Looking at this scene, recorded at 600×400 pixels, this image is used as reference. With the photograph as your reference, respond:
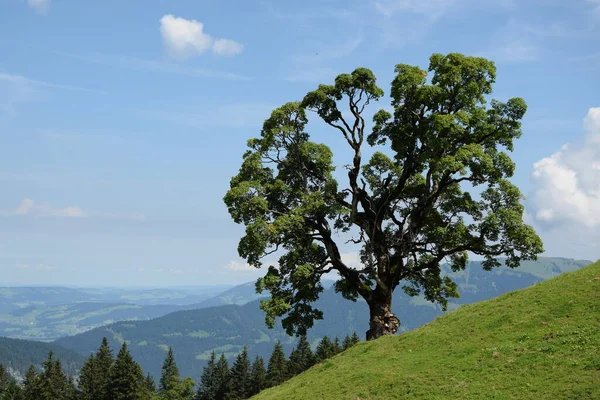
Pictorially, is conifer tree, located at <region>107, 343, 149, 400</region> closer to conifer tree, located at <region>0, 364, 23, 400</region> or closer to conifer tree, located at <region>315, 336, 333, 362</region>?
conifer tree, located at <region>0, 364, 23, 400</region>

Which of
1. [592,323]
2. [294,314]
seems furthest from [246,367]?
[592,323]

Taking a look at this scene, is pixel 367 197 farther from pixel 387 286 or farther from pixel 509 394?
pixel 509 394

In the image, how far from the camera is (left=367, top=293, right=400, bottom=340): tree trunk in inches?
1469

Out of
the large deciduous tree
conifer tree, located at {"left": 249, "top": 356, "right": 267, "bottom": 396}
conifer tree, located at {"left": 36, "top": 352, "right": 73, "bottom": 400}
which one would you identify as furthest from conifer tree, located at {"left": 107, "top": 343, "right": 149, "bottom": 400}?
the large deciduous tree

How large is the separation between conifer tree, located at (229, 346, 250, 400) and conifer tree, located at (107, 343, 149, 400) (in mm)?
23011

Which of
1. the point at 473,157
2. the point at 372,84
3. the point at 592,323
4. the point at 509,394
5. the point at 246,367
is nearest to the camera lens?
the point at 509,394

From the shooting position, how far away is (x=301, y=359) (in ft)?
465

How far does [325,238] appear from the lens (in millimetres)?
38656

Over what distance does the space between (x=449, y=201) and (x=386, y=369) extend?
1576 cm

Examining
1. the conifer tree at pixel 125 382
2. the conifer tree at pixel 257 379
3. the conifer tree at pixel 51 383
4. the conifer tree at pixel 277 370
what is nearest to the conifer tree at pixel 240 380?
the conifer tree at pixel 257 379

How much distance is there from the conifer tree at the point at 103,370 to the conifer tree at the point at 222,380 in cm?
2837

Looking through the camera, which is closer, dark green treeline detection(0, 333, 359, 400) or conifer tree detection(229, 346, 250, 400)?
dark green treeline detection(0, 333, 359, 400)

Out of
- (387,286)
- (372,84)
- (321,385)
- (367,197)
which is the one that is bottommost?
(321,385)

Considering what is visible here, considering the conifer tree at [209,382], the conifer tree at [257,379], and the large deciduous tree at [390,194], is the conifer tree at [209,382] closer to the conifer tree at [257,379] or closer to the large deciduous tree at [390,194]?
the conifer tree at [257,379]
